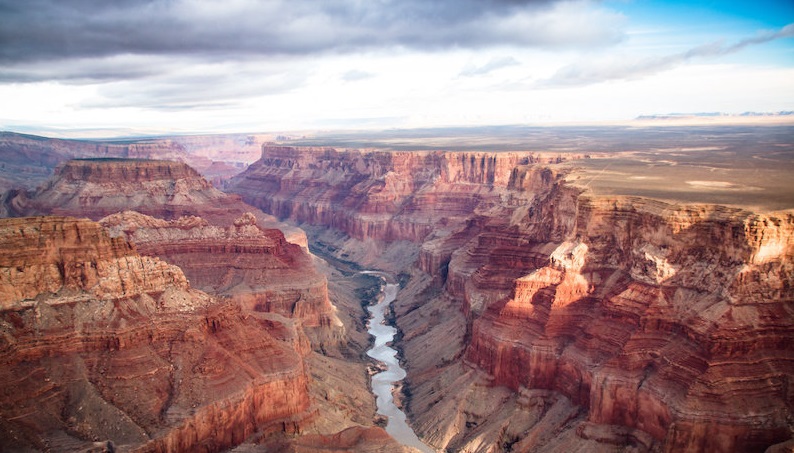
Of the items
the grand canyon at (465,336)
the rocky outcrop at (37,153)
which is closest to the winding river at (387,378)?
the grand canyon at (465,336)

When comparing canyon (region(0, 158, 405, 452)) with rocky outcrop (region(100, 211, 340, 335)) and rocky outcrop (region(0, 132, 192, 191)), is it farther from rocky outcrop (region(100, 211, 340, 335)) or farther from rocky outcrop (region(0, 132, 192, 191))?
rocky outcrop (region(0, 132, 192, 191))

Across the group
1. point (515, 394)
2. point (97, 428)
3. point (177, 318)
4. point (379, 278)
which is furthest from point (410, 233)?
point (97, 428)

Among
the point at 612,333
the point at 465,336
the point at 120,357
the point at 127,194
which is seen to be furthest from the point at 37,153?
the point at 612,333

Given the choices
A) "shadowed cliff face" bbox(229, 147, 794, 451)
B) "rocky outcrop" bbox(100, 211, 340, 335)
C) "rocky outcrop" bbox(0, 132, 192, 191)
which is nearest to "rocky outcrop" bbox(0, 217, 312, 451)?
"shadowed cliff face" bbox(229, 147, 794, 451)

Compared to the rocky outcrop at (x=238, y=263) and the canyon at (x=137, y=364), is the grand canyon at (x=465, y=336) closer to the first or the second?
the canyon at (x=137, y=364)

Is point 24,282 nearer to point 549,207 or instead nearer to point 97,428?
point 97,428
